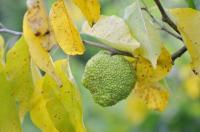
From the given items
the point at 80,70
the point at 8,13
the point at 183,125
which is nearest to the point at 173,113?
the point at 183,125

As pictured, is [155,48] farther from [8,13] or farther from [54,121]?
[8,13]

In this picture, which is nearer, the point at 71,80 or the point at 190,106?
the point at 71,80

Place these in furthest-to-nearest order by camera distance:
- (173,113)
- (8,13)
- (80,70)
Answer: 1. (8,13)
2. (80,70)
3. (173,113)

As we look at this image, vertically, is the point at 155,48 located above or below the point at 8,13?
above

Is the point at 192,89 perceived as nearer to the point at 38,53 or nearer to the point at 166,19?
the point at 166,19

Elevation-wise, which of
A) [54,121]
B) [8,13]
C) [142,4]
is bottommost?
[8,13]

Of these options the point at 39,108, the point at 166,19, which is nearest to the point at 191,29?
the point at 166,19

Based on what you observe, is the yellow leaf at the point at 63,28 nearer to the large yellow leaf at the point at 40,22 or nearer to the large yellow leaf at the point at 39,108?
the large yellow leaf at the point at 40,22

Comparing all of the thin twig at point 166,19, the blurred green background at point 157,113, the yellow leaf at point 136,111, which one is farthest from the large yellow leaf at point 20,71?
the yellow leaf at point 136,111
